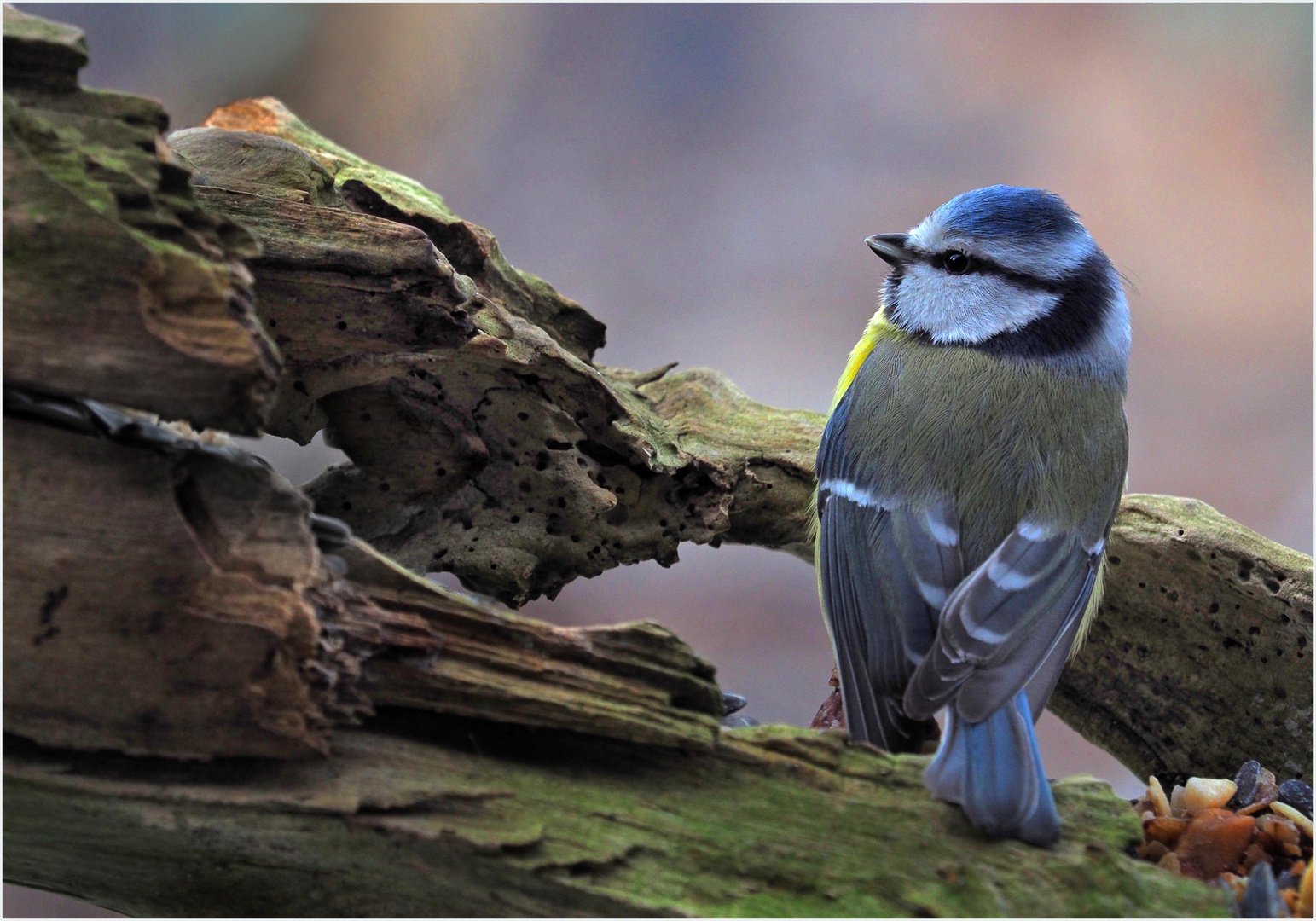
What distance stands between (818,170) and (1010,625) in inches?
71.8

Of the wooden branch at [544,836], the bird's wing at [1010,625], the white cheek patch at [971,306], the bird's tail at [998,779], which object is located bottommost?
the wooden branch at [544,836]

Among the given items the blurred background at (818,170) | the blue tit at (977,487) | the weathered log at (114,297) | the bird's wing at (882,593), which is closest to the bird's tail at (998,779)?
the blue tit at (977,487)

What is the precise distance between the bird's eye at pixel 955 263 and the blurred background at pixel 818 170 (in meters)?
1.05

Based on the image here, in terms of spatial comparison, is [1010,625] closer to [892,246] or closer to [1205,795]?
[1205,795]

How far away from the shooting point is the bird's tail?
0.93 meters

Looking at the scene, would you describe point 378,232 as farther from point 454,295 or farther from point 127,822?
point 127,822

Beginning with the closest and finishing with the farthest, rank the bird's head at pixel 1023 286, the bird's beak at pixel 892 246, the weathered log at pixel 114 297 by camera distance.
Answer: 1. the weathered log at pixel 114 297
2. the bird's head at pixel 1023 286
3. the bird's beak at pixel 892 246

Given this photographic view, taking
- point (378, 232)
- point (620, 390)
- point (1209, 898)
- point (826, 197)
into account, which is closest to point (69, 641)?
point (378, 232)

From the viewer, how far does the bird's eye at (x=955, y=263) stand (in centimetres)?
150

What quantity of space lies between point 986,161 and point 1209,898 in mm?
2128

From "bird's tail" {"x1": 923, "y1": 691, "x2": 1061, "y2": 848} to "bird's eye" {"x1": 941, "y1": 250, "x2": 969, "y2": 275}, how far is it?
731 mm

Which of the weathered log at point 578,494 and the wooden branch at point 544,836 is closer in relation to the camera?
the wooden branch at point 544,836

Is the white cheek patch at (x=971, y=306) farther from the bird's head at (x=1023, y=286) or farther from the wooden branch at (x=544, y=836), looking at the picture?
the wooden branch at (x=544, y=836)

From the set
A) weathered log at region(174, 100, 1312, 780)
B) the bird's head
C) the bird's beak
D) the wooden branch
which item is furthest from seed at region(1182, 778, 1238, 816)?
the bird's beak
